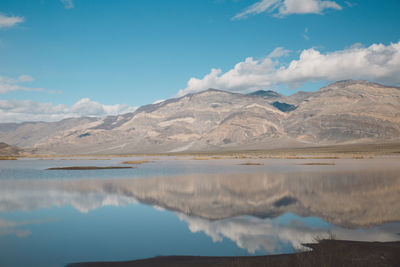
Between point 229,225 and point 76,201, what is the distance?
52.2 feet

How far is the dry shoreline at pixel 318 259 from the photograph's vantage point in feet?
41.2

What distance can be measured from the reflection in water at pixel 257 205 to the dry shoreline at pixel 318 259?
5.47 feet

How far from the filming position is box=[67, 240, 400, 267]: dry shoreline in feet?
41.2

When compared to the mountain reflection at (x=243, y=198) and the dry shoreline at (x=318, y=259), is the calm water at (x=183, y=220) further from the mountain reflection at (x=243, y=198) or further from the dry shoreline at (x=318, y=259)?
the dry shoreline at (x=318, y=259)

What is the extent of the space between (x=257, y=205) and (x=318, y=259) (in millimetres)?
14945

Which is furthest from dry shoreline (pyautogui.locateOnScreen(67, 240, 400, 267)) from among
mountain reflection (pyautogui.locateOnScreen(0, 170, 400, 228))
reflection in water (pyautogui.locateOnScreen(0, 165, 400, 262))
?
mountain reflection (pyautogui.locateOnScreen(0, 170, 400, 228))

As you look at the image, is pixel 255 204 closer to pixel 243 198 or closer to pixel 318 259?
pixel 243 198

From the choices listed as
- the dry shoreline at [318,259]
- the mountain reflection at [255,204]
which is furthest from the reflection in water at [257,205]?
the dry shoreline at [318,259]

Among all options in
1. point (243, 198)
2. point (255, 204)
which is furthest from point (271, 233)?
point (243, 198)

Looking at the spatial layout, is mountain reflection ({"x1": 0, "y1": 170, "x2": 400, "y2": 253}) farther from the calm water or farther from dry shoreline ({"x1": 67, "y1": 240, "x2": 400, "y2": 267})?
dry shoreline ({"x1": 67, "y1": 240, "x2": 400, "y2": 267})

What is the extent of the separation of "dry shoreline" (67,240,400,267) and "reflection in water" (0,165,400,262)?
5.47 feet

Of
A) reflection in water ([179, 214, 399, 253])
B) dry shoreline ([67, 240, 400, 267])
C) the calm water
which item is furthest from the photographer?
reflection in water ([179, 214, 399, 253])

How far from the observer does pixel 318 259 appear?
504 inches

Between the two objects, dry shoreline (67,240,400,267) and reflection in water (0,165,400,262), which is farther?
reflection in water (0,165,400,262)
